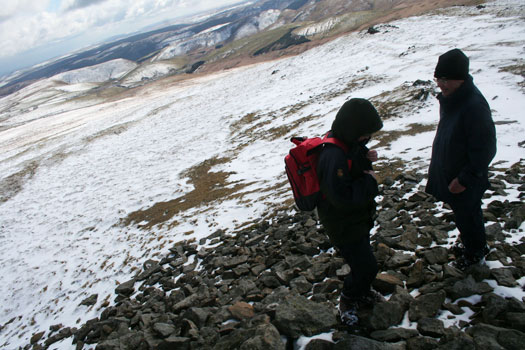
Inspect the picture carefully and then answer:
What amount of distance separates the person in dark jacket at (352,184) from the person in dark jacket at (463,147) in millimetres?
1137

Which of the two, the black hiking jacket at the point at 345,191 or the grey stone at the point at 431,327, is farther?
the grey stone at the point at 431,327

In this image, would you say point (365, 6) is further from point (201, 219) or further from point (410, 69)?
point (201, 219)

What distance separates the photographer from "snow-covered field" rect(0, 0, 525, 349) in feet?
33.1

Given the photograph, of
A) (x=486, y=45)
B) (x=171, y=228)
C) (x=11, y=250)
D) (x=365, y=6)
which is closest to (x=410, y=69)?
(x=486, y=45)

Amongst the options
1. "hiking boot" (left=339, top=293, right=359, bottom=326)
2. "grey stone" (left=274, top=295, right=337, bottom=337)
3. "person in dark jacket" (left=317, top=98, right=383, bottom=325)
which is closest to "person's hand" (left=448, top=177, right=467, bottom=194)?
"person in dark jacket" (left=317, top=98, right=383, bottom=325)

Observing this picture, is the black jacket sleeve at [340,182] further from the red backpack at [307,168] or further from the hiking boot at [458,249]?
the hiking boot at [458,249]

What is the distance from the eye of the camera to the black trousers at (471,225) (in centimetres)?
396

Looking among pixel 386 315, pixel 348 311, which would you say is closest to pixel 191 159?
pixel 348 311

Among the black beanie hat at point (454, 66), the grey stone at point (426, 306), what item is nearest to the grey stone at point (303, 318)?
the grey stone at point (426, 306)

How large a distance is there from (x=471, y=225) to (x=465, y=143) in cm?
114

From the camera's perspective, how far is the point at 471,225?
4.07 metres

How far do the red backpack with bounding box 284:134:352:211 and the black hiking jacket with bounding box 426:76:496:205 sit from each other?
61.1 inches

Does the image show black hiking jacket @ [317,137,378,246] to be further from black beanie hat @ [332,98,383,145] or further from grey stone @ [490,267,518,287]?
grey stone @ [490,267,518,287]

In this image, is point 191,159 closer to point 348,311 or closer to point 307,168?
point 348,311
